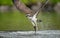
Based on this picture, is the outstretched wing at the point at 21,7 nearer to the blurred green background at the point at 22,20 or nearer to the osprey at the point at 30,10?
the osprey at the point at 30,10

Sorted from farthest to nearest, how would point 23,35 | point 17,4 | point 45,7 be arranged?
point 45,7, point 17,4, point 23,35

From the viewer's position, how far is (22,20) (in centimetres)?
309

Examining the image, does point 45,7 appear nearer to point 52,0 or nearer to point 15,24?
point 52,0

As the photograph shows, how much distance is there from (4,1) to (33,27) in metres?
0.54

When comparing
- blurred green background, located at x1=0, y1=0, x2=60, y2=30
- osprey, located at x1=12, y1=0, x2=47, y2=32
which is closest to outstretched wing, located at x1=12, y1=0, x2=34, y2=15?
osprey, located at x1=12, y1=0, x2=47, y2=32

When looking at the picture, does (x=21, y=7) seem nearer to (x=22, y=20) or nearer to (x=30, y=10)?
(x=30, y=10)

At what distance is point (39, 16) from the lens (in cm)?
293

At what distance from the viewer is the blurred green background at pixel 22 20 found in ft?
9.81

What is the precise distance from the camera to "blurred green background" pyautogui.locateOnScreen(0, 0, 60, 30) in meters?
2.99

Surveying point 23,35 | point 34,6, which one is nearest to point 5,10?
point 34,6

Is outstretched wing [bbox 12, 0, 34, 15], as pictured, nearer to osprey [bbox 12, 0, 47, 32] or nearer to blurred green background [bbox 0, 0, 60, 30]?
osprey [bbox 12, 0, 47, 32]

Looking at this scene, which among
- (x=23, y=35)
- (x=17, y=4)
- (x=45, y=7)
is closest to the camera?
(x=23, y=35)

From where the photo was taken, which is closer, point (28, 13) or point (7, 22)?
point (28, 13)

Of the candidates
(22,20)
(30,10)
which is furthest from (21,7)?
(22,20)
